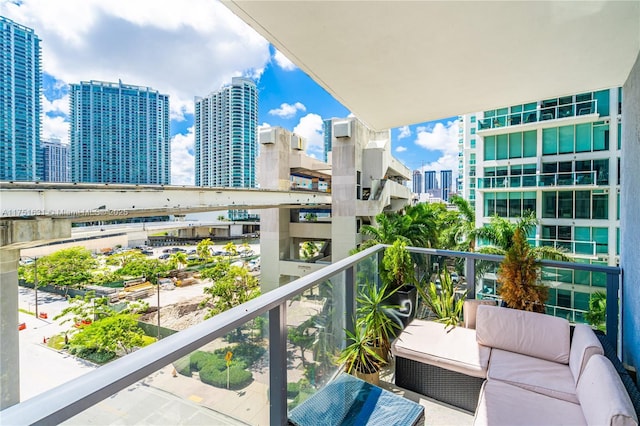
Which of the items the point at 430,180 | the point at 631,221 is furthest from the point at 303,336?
the point at 430,180

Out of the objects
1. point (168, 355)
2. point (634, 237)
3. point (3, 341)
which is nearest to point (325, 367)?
point (168, 355)

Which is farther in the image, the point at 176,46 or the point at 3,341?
the point at 176,46

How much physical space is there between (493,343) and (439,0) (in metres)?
2.55

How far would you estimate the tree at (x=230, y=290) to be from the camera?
18.6m

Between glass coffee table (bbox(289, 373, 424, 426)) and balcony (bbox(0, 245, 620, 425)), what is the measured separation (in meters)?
0.15

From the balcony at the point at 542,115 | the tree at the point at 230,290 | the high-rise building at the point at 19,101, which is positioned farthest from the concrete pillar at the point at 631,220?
the tree at the point at 230,290

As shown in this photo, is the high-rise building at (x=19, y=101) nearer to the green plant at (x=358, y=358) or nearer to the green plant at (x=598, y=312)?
the green plant at (x=358, y=358)

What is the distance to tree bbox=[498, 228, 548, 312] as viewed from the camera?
9.71 feet

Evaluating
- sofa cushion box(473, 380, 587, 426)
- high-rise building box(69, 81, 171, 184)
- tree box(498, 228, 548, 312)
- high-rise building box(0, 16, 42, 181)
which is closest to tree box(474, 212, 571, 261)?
tree box(498, 228, 548, 312)

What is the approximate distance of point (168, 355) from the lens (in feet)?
3.44

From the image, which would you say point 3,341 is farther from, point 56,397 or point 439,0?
point 439,0

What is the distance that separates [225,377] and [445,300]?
2.59m

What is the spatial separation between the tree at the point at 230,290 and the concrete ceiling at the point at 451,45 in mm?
17661

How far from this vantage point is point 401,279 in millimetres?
3461
